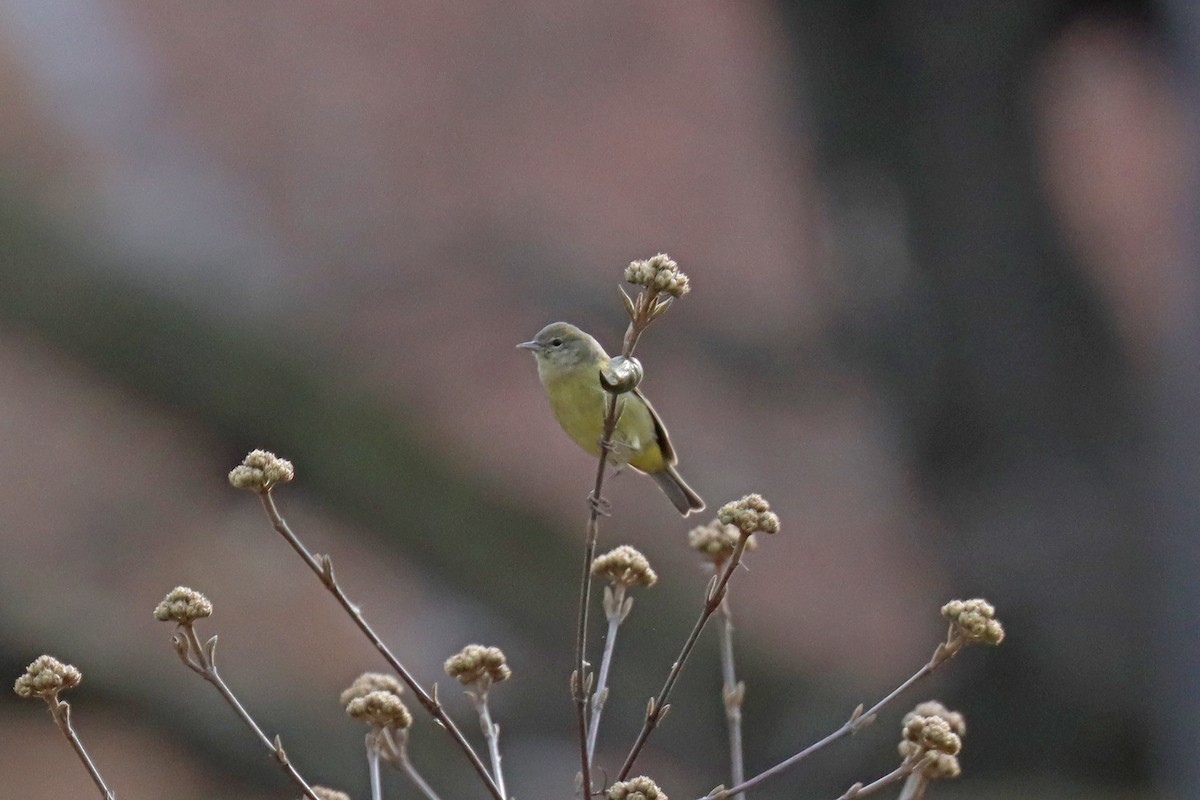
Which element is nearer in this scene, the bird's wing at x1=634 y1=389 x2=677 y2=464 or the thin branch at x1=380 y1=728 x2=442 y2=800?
the thin branch at x1=380 y1=728 x2=442 y2=800

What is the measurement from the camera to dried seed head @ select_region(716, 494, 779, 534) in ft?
2.91

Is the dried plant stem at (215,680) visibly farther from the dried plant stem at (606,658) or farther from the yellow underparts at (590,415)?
the yellow underparts at (590,415)

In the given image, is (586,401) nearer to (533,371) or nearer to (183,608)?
(183,608)

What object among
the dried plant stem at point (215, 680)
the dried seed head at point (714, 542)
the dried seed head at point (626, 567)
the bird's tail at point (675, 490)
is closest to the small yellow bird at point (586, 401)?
the bird's tail at point (675, 490)

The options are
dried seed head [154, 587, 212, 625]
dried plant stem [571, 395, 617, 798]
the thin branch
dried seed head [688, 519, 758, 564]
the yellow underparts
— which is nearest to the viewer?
dried plant stem [571, 395, 617, 798]

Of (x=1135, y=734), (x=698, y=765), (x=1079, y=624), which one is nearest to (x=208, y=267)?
(x=698, y=765)

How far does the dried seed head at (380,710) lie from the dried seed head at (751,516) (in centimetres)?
28

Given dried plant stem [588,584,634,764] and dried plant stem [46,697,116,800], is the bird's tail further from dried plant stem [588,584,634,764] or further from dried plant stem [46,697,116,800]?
dried plant stem [46,697,116,800]

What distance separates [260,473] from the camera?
87cm

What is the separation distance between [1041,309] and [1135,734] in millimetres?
1280

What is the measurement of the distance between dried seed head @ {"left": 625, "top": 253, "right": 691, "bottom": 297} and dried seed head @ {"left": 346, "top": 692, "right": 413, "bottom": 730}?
0.37 metres

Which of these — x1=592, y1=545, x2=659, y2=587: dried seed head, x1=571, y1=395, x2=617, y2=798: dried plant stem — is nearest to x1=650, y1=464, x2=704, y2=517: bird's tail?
x1=592, y1=545, x2=659, y2=587: dried seed head

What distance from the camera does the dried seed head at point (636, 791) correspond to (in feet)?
2.70

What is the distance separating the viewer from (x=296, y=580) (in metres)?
5.61
